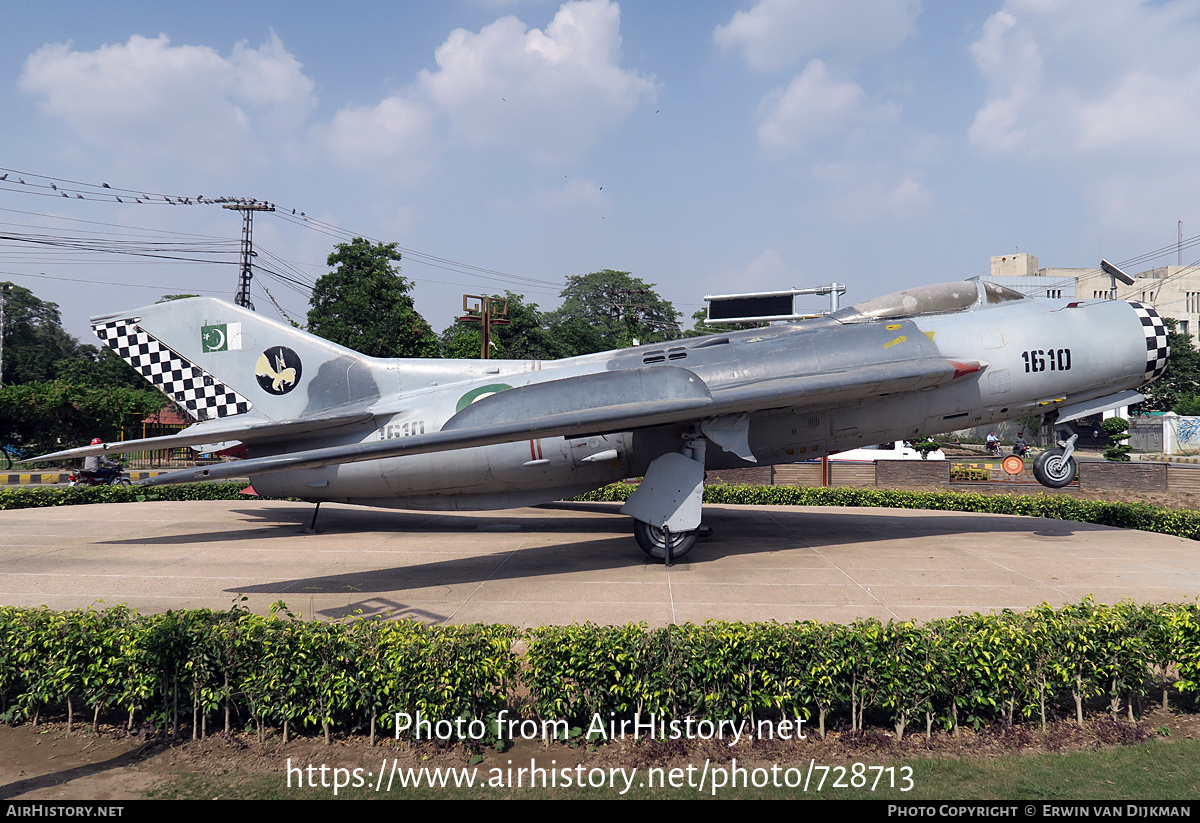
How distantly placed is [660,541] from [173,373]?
35.8 feet

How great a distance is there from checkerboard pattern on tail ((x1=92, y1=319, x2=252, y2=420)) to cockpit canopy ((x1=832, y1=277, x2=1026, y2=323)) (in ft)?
40.7

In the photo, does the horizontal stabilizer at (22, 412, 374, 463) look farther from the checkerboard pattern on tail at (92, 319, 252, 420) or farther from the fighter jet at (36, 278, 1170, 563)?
the checkerboard pattern on tail at (92, 319, 252, 420)

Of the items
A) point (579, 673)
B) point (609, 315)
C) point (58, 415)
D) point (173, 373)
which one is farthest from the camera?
point (609, 315)

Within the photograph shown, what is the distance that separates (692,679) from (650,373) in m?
5.66

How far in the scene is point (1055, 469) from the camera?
41.0 feet

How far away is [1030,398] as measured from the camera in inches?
460

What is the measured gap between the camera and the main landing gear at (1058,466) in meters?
12.4

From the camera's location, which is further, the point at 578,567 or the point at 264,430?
the point at 264,430

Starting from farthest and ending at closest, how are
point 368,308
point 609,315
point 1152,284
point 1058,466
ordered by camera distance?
1. point 609,315
2. point 1152,284
3. point 368,308
4. point 1058,466

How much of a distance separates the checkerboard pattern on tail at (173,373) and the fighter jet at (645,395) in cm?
3

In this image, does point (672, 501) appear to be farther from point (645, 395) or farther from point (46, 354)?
point (46, 354)

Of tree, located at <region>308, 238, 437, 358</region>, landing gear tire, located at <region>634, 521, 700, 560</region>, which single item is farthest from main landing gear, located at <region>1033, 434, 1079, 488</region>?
tree, located at <region>308, 238, 437, 358</region>

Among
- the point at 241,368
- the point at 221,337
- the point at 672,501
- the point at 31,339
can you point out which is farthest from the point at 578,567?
the point at 31,339
